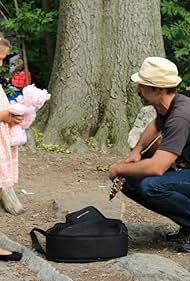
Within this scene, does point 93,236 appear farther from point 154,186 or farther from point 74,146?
point 74,146

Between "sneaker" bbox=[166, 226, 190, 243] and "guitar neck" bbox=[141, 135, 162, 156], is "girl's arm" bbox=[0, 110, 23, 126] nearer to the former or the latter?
"guitar neck" bbox=[141, 135, 162, 156]

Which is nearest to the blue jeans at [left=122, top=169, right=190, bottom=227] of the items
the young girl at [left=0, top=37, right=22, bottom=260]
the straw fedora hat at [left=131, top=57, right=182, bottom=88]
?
the straw fedora hat at [left=131, top=57, right=182, bottom=88]

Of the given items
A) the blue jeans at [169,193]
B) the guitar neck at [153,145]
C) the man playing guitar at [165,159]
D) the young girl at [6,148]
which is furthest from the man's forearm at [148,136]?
the young girl at [6,148]

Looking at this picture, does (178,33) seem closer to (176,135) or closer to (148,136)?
(148,136)

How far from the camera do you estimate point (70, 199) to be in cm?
702

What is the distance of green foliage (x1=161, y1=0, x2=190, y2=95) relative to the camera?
11.9 metres

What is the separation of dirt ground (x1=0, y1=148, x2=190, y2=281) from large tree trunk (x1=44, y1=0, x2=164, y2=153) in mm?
540

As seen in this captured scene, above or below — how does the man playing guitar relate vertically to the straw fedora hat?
below

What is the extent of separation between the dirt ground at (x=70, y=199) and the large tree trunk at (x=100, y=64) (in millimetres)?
540

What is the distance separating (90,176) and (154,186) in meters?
3.25

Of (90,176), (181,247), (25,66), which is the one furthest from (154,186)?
(25,66)

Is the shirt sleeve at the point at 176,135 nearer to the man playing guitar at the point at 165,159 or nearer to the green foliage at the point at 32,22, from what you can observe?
the man playing guitar at the point at 165,159

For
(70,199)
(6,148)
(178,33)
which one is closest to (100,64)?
(178,33)

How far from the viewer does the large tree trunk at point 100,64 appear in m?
9.70
